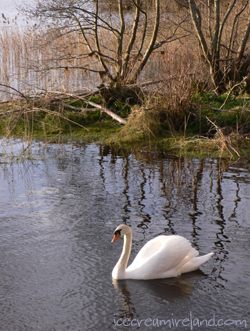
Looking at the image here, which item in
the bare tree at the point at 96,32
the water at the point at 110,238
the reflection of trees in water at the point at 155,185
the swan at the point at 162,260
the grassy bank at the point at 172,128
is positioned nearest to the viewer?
the water at the point at 110,238

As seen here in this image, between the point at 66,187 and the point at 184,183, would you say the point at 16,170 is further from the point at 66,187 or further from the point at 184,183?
the point at 184,183

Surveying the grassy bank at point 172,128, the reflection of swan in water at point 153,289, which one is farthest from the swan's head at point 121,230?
the grassy bank at point 172,128

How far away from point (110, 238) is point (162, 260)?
1.02 meters

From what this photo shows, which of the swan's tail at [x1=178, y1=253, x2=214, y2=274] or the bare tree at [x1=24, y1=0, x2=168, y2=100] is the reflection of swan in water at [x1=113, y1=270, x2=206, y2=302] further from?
the bare tree at [x1=24, y1=0, x2=168, y2=100]

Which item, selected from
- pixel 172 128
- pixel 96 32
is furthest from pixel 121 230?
pixel 96 32

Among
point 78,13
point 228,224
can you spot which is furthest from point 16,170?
point 78,13

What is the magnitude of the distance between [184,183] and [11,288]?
4.30 meters

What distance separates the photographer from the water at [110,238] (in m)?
4.30

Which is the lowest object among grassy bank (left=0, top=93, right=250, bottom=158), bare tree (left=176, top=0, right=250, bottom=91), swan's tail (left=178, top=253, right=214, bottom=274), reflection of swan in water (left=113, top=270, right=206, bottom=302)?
reflection of swan in water (left=113, top=270, right=206, bottom=302)

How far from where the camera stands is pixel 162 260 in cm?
511

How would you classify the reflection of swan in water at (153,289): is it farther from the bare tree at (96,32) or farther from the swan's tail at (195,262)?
the bare tree at (96,32)

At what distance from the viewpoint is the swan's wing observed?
5.06 metres

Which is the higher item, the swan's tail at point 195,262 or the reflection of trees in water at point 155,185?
the reflection of trees in water at point 155,185

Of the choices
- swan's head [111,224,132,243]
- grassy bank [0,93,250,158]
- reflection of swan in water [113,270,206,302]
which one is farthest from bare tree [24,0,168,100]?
reflection of swan in water [113,270,206,302]
